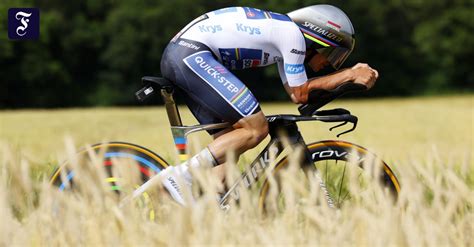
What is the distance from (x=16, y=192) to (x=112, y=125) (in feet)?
75.8

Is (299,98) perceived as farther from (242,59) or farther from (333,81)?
(242,59)

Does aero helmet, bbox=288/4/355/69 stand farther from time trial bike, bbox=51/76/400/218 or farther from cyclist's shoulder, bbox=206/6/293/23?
time trial bike, bbox=51/76/400/218

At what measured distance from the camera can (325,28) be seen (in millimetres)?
4516

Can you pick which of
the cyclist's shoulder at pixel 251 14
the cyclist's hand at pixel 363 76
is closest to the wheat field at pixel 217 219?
the cyclist's hand at pixel 363 76

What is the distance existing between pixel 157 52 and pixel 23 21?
5072cm

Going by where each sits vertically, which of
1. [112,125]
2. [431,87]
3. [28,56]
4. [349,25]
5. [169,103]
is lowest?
[431,87]

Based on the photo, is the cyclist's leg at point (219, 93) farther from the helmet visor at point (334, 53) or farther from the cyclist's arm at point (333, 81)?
the helmet visor at point (334, 53)

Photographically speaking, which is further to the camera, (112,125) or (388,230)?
(112,125)

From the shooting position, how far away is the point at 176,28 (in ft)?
194

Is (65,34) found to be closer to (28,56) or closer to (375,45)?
(28,56)

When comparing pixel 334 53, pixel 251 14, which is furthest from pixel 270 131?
pixel 251 14

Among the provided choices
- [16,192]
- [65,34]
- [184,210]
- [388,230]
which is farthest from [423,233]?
[65,34]

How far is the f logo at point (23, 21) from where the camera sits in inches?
Result: 274

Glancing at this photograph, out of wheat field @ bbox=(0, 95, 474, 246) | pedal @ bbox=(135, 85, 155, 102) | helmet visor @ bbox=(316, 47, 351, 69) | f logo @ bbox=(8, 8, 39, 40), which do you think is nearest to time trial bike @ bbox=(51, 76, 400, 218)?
pedal @ bbox=(135, 85, 155, 102)
